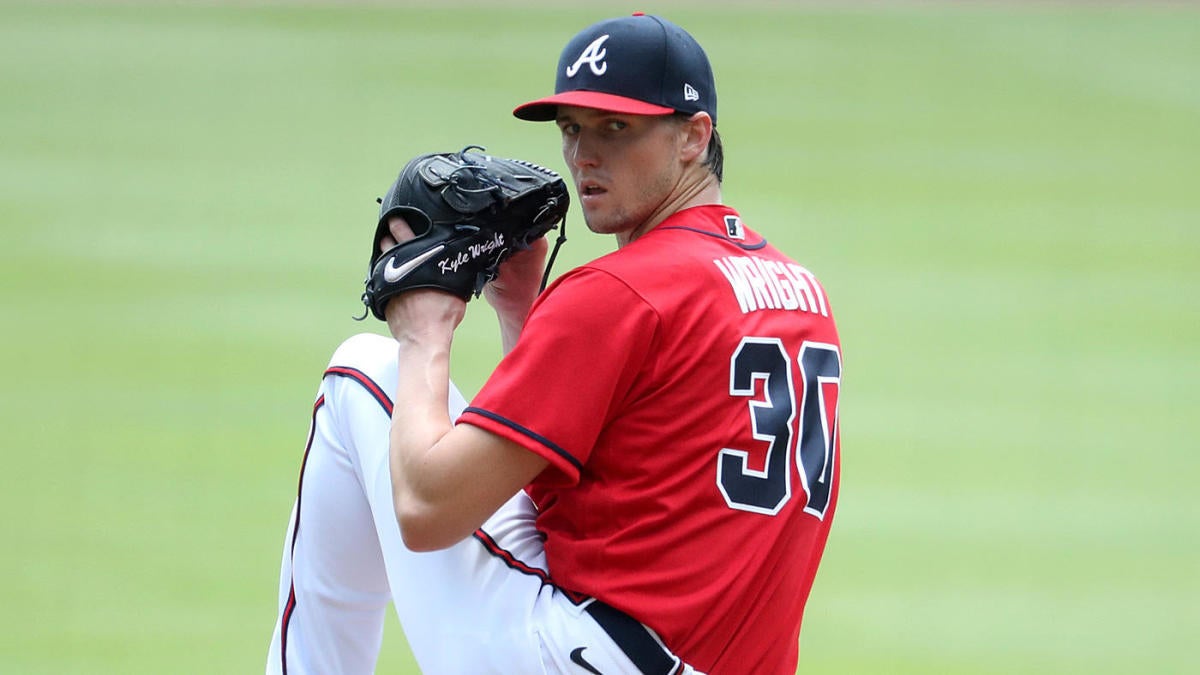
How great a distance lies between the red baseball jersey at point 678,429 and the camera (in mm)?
2223

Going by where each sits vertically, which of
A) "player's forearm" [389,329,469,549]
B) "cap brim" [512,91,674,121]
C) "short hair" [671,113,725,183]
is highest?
"cap brim" [512,91,674,121]

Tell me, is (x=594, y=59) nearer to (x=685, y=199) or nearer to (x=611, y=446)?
(x=685, y=199)

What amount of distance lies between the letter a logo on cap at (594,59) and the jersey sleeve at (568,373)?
1.41ft

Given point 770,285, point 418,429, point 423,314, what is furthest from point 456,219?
point 770,285

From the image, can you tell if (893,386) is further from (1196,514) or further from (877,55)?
(877,55)

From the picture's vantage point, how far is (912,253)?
24.6 feet

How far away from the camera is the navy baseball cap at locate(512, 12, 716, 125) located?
8.07ft

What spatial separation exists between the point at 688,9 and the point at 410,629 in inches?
369

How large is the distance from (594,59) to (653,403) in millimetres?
619

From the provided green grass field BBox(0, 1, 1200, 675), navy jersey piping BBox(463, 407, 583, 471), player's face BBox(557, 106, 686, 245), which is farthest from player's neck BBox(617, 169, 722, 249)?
green grass field BBox(0, 1, 1200, 675)

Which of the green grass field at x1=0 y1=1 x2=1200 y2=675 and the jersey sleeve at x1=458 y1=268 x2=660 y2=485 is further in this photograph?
the green grass field at x1=0 y1=1 x2=1200 y2=675

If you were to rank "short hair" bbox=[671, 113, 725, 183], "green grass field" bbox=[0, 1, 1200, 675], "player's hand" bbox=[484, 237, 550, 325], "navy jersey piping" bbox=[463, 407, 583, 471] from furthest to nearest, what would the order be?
"green grass field" bbox=[0, 1, 1200, 675]
"player's hand" bbox=[484, 237, 550, 325]
"short hair" bbox=[671, 113, 725, 183]
"navy jersey piping" bbox=[463, 407, 583, 471]

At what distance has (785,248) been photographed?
728 centimetres

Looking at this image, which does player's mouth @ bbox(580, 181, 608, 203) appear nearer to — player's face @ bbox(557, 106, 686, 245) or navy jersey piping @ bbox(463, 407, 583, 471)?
player's face @ bbox(557, 106, 686, 245)
